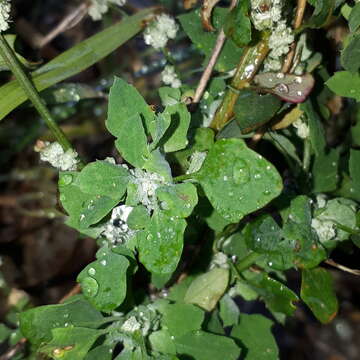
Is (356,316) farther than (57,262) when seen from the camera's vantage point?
Yes

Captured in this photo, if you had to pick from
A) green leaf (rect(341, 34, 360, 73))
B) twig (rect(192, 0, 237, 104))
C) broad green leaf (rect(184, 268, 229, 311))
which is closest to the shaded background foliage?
twig (rect(192, 0, 237, 104))

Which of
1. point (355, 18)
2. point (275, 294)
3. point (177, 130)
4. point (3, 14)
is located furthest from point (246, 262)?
point (3, 14)

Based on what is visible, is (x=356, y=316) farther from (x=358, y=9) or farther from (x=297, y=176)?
(x=358, y=9)

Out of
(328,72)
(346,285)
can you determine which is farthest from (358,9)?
(346,285)

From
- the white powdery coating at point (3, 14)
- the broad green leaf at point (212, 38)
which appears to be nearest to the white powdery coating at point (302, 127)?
the broad green leaf at point (212, 38)

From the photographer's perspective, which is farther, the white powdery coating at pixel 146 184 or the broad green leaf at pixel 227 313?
the broad green leaf at pixel 227 313

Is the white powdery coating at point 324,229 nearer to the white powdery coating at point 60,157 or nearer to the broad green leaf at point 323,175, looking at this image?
the broad green leaf at point 323,175
